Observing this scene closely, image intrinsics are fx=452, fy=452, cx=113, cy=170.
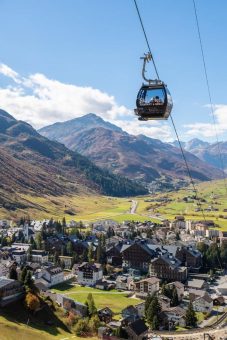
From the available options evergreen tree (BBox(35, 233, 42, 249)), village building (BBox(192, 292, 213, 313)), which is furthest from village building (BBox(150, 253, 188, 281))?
evergreen tree (BBox(35, 233, 42, 249))

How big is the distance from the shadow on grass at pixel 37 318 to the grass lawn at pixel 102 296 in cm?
1513

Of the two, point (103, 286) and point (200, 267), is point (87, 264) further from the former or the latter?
point (200, 267)

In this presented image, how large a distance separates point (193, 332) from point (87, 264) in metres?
35.8

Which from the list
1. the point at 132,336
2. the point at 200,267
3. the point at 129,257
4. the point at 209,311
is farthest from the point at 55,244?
the point at 132,336

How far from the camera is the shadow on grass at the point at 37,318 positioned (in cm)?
6331

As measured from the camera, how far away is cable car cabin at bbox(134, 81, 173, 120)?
24.3 m

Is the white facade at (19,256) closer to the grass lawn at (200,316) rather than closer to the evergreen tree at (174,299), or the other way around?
the evergreen tree at (174,299)

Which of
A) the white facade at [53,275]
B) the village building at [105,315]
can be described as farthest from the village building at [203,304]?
the white facade at [53,275]

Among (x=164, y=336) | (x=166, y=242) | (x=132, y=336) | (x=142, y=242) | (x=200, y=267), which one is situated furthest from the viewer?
(x=166, y=242)

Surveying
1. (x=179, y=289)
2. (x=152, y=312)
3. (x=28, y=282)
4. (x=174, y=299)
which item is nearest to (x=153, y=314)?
(x=152, y=312)

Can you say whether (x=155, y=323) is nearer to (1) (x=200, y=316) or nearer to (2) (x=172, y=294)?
(1) (x=200, y=316)

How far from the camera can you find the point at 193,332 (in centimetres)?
7331

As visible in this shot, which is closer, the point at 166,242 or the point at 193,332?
the point at 193,332

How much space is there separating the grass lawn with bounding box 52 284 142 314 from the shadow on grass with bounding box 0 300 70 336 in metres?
15.1
